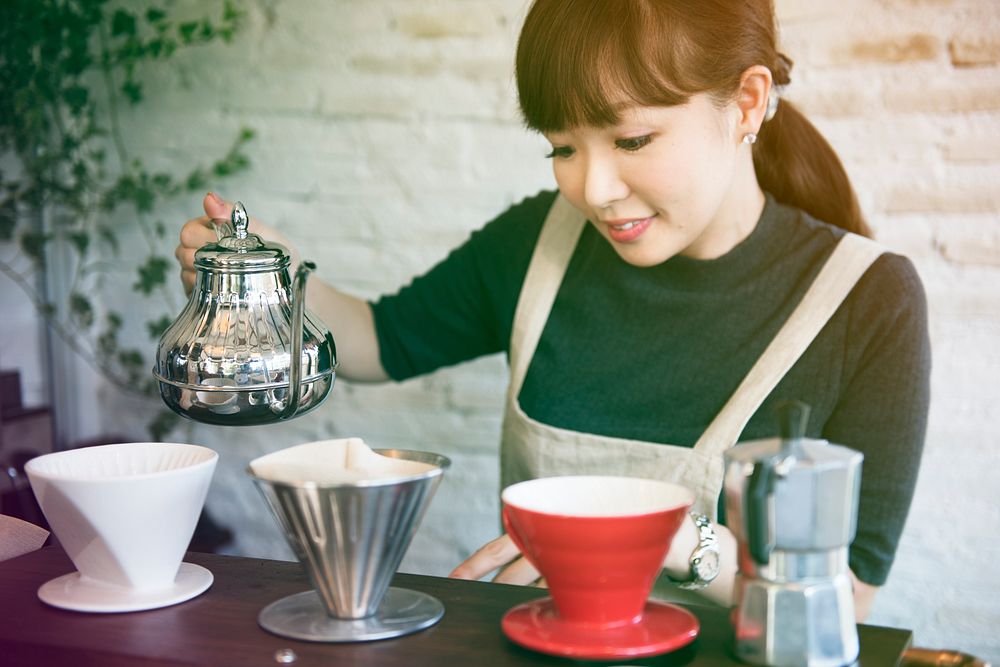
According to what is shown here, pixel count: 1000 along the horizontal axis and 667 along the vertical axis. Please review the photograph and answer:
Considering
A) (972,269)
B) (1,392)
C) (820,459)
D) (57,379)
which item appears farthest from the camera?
(57,379)

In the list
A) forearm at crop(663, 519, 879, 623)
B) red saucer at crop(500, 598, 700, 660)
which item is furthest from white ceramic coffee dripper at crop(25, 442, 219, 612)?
forearm at crop(663, 519, 879, 623)

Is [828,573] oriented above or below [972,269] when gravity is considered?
below

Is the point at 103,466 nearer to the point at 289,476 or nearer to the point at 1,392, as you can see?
the point at 289,476

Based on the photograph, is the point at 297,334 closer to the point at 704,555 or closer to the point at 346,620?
the point at 346,620

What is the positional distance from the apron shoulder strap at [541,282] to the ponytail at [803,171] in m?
0.24

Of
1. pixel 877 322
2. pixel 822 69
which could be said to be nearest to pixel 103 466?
pixel 877 322

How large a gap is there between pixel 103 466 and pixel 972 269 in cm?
117

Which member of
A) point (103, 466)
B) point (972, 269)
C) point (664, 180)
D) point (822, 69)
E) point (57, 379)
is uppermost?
point (822, 69)

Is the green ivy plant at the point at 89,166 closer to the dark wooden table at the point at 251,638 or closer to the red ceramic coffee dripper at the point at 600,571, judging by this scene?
the dark wooden table at the point at 251,638

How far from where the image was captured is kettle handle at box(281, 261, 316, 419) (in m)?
0.79

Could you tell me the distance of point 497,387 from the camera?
1.74 meters

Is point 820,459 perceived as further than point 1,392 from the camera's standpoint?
No

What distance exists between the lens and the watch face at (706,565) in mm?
693

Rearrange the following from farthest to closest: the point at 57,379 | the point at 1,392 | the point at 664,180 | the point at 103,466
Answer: the point at 57,379
the point at 1,392
the point at 664,180
the point at 103,466
